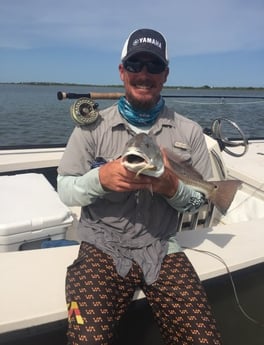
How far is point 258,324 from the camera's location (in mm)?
3193

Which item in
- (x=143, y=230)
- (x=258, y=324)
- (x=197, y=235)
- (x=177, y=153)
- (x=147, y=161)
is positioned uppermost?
(x=147, y=161)

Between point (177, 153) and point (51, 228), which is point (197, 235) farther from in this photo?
point (51, 228)

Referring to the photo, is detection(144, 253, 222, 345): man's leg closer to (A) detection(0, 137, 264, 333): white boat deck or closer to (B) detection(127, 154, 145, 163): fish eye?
(A) detection(0, 137, 264, 333): white boat deck

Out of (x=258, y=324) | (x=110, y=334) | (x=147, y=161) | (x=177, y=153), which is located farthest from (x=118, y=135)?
(x=258, y=324)

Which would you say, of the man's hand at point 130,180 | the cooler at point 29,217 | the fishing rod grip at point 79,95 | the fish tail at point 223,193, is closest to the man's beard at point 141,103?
the man's hand at point 130,180

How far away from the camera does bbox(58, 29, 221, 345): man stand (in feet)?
7.41

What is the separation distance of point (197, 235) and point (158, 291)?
1028 millimetres

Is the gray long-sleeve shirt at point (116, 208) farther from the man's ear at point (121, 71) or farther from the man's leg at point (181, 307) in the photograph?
the man's ear at point (121, 71)

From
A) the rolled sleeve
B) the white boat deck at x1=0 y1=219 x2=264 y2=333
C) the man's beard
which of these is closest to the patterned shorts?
the white boat deck at x1=0 y1=219 x2=264 y2=333

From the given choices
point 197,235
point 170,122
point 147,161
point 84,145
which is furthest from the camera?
point 197,235

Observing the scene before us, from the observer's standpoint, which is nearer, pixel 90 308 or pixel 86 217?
pixel 90 308

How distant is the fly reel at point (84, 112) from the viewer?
268cm

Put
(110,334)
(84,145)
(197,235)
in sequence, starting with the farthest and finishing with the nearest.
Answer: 1. (197,235)
2. (84,145)
3. (110,334)

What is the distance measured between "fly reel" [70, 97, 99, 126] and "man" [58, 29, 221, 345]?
54 mm
